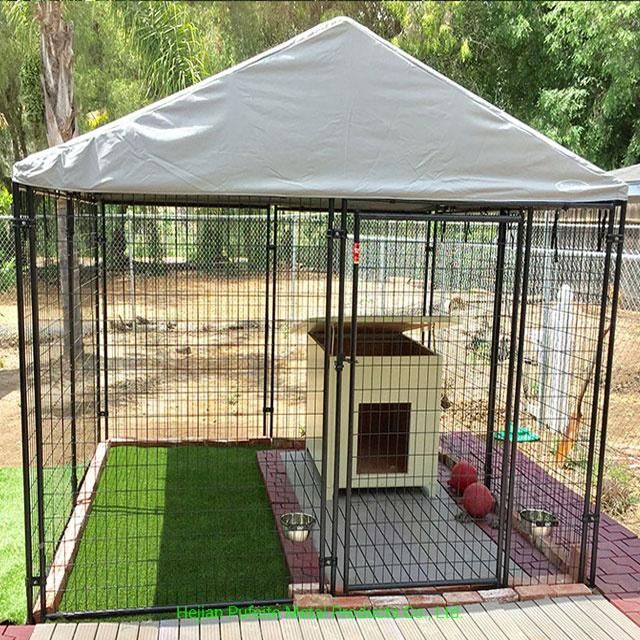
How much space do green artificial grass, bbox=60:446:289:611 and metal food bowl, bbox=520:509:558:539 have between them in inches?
62.6

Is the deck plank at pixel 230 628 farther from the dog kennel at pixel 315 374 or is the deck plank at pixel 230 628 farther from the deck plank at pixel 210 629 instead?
the dog kennel at pixel 315 374

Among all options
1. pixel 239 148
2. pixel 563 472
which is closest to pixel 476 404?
pixel 563 472

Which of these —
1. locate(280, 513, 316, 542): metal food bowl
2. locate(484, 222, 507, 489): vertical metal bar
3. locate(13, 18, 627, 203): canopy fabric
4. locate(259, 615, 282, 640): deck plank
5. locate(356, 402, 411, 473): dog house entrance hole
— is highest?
locate(13, 18, 627, 203): canopy fabric

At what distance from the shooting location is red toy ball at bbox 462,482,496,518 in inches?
184

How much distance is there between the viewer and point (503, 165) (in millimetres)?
3371

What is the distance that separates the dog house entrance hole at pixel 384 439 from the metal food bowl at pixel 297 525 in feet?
2.44

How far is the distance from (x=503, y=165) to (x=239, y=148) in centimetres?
128

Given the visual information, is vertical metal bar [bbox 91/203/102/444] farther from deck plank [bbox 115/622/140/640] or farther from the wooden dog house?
deck plank [bbox 115/622/140/640]

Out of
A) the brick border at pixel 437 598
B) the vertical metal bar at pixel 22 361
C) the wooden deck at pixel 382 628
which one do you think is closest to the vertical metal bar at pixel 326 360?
the brick border at pixel 437 598

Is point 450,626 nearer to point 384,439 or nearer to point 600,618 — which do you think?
point 600,618

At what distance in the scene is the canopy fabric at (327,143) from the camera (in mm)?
3061

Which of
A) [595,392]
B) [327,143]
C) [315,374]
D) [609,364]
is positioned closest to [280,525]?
[315,374]

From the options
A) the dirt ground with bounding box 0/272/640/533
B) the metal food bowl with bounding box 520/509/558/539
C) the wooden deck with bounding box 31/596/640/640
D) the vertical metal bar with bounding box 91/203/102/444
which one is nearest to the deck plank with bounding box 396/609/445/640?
the wooden deck with bounding box 31/596/640/640

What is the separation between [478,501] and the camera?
15.3 feet
